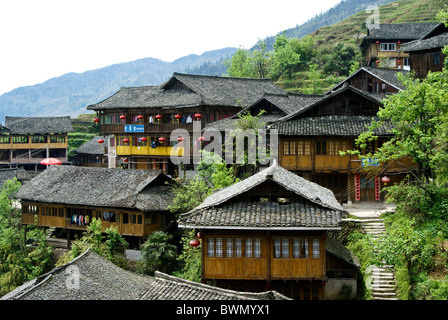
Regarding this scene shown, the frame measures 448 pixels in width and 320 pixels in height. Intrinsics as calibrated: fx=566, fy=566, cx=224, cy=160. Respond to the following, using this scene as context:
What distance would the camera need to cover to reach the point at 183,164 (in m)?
46.1

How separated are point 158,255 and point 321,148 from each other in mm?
11262

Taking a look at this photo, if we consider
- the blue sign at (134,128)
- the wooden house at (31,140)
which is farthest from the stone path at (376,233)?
the wooden house at (31,140)

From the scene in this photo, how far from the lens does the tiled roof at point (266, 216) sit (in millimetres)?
21562

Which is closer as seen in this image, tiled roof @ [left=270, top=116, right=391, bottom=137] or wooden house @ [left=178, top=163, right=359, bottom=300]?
wooden house @ [left=178, top=163, right=359, bottom=300]

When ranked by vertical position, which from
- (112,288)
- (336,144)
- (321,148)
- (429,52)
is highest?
(429,52)

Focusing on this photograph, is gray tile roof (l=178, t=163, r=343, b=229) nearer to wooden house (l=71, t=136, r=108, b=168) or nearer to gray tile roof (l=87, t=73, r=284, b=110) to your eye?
gray tile roof (l=87, t=73, r=284, b=110)

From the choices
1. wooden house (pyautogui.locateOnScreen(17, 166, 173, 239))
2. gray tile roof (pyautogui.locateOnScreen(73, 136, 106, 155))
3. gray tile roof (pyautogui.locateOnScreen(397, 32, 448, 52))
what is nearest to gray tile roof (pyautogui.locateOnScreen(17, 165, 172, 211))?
wooden house (pyautogui.locateOnScreen(17, 166, 173, 239))

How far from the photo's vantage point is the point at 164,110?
47.9 meters

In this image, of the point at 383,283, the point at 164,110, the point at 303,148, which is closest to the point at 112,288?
the point at 383,283

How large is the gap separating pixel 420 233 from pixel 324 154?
11.9m

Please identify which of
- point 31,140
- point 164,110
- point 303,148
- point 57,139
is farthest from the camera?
point 57,139

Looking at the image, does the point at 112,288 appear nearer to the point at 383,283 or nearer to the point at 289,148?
the point at 383,283

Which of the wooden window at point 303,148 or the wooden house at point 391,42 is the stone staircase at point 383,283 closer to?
the wooden window at point 303,148

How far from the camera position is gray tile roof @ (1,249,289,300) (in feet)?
66.7
